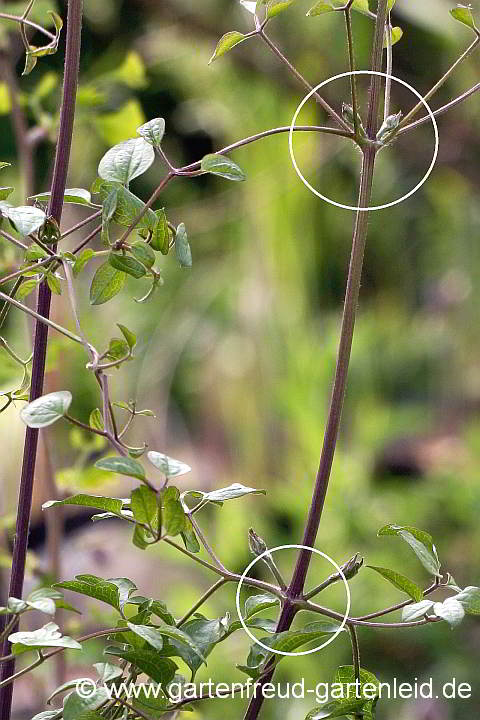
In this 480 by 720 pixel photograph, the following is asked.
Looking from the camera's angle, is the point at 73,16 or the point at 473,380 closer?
the point at 73,16

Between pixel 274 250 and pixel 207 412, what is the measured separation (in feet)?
1.12

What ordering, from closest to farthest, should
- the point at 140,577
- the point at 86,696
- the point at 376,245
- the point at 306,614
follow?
1. the point at 86,696
2. the point at 306,614
3. the point at 140,577
4. the point at 376,245

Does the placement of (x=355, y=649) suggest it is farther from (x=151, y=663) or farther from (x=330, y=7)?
(x=330, y=7)

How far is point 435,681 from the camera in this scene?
34.6 inches

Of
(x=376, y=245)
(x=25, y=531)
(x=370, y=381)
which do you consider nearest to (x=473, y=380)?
(x=370, y=381)

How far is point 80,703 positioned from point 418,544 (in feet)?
0.30

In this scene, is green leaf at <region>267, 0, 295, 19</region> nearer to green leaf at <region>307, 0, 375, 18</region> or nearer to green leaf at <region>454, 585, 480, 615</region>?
green leaf at <region>307, 0, 375, 18</region>

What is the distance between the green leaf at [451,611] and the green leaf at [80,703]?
0.26 ft

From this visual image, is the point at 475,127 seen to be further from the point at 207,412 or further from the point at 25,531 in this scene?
the point at 25,531

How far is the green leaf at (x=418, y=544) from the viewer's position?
212 mm

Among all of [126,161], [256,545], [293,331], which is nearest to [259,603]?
[256,545]

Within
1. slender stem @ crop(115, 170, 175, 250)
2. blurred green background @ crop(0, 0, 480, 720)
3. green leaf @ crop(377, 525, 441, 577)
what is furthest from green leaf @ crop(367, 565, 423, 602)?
blurred green background @ crop(0, 0, 480, 720)

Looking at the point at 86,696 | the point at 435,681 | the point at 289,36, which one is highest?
the point at 289,36

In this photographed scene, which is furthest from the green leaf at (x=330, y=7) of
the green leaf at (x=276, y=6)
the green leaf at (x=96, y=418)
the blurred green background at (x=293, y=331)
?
the blurred green background at (x=293, y=331)
